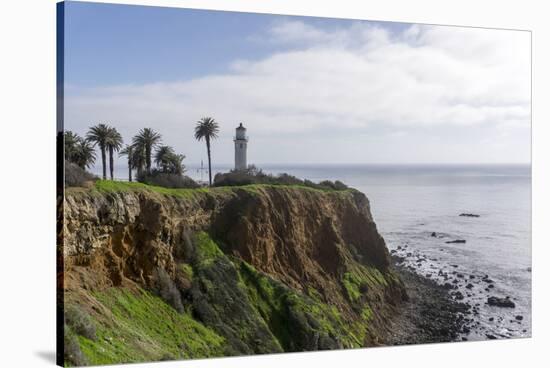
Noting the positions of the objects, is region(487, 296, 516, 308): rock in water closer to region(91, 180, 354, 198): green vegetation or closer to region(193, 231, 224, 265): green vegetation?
region(91, 180, 354, 198): green vegetation

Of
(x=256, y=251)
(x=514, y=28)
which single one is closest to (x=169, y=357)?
(x=256, y=251)

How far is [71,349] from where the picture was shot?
774 inches

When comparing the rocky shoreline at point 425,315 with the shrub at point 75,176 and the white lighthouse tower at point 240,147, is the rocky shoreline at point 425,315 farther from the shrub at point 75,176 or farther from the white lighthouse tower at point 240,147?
the shrub at point 75,176

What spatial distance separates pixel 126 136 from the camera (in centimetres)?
2269

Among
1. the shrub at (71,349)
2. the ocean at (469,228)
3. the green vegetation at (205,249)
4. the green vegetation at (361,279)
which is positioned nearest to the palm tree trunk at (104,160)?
the green vegetation at (205,249)

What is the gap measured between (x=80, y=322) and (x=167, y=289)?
3576 millimetres

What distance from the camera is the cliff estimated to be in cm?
2122

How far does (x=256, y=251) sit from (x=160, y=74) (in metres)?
6.25

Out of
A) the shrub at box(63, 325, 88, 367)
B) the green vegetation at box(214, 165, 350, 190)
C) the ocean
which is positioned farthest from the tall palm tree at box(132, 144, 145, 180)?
the shrub at box(63, 325, 88, 367)

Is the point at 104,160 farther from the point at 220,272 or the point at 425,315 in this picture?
the point at 425,315

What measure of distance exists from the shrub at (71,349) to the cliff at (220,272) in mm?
31

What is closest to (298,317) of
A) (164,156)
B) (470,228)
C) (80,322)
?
(164,156)

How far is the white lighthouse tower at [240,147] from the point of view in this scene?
78.8ft

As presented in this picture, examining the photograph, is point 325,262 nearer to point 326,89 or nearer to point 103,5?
point 326,89
